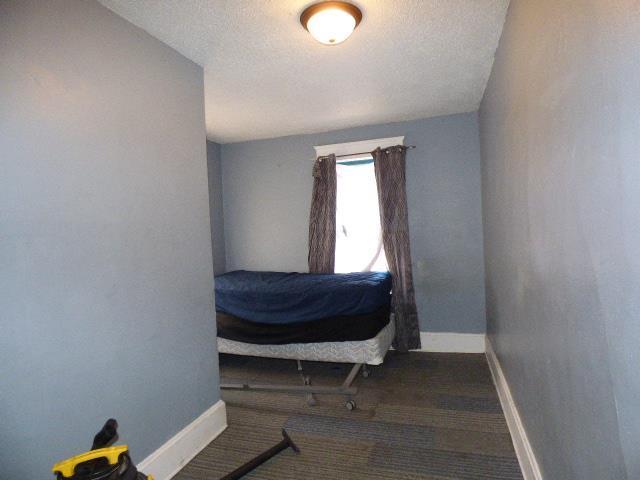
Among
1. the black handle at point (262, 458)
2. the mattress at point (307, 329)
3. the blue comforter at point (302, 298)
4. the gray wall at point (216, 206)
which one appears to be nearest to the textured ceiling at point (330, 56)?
the gray wall at point (216, 206)

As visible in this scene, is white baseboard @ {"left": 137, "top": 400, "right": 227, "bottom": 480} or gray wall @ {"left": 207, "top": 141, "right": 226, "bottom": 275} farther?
gray wall @ {"left": 207, "top": 141, "right": 226, "bottom": 275}

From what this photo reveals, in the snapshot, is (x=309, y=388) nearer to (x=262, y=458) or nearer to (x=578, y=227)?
(x=262, y=458)

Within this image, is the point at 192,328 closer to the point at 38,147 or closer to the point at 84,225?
the point at 84,225

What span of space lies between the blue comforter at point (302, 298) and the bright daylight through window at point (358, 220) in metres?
0.53

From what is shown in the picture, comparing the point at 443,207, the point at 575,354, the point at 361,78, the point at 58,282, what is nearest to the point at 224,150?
the point at 361,78

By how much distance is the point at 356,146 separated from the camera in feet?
12.3

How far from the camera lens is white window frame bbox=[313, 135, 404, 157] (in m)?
3.64

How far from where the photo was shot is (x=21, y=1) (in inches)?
51.8

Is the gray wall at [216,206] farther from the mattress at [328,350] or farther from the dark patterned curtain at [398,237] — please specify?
the dark patterned curtain at [398,237]

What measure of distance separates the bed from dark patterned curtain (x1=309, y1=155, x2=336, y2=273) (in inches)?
25.8

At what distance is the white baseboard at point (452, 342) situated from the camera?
137 inches

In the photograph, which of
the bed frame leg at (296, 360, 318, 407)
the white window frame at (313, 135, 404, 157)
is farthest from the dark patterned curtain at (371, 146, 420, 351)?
the bed frame leg at (296, 360, 318, 407)

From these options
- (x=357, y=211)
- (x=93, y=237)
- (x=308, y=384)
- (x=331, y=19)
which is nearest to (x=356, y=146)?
(x=357, y=211)

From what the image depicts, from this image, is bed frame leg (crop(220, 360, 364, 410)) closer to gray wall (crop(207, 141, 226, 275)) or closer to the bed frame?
the bed frame
